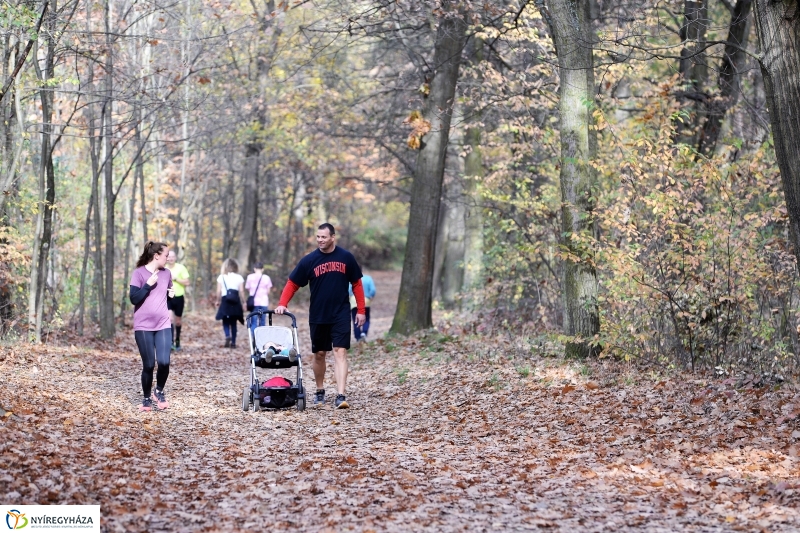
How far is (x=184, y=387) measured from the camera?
498 inches

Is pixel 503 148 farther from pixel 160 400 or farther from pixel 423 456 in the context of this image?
pixel 423 456

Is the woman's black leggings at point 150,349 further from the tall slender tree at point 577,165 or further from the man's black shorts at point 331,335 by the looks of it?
the tall slender tree at point 577,165

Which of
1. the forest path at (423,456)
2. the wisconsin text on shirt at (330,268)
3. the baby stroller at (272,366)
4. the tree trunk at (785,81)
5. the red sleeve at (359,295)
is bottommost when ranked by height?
the forest path at (423,456)

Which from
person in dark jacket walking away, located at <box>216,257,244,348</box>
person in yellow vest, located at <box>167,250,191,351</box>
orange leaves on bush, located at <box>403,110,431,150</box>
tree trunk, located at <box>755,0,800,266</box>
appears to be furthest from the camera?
person in dark jacket walking away, located at <box>216,257,244,348</box>

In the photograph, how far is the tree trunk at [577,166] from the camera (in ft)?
37.8

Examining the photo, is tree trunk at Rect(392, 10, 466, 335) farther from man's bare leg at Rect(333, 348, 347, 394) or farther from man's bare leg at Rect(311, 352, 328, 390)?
man's bare leg at Rect(333, 348, 347, 394)

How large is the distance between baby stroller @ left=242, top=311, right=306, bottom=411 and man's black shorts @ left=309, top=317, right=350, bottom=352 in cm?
27

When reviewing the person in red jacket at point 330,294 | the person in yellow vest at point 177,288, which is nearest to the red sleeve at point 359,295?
the person in red jacket at point 330,294

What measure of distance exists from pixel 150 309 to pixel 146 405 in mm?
1167

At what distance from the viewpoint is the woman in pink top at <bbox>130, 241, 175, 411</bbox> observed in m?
10.1

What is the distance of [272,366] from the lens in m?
10.6

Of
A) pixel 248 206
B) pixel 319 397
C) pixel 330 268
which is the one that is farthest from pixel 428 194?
pixel 248 206

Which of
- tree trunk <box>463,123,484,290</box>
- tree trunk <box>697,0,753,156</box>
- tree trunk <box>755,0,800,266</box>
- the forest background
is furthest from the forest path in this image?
tree trunk <box>463,123,484,290</box>

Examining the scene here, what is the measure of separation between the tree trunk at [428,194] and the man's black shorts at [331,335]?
21.8 ft
